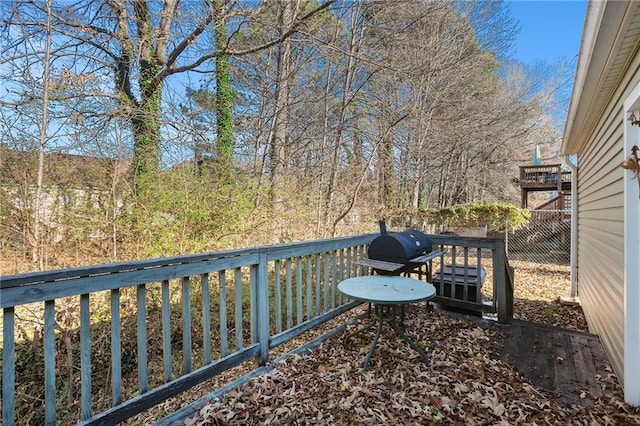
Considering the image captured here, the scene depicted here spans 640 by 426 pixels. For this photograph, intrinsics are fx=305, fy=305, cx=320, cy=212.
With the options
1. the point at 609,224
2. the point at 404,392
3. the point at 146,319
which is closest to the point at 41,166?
the point at 146,319

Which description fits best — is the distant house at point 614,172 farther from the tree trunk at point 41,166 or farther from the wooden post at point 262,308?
the tree trunk at point 41,166

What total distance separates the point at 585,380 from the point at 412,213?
8.98 metres

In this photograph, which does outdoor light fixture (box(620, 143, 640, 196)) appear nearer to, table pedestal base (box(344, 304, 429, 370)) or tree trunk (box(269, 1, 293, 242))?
table pedestal base (box(344, 304, 429, 370))

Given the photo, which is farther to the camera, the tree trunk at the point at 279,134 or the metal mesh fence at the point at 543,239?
the metal mesh fence at the point at 543,239

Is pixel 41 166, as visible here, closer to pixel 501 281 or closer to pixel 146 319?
pixel 146 319

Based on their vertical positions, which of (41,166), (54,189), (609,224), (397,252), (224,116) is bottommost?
(397,252)

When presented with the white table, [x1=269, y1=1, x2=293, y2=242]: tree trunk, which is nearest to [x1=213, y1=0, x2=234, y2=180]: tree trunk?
[x1=269, y1=1, x2=293, y2=242]: tree trunk

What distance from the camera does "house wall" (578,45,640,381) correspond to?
255 centimetres

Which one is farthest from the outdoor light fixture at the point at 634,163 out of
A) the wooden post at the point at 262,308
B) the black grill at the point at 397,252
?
the wooden post at the point at 262,308

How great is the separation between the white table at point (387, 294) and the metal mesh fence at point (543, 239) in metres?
9.70

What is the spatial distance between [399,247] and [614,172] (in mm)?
2135

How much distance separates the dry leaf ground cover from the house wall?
60 centimetres

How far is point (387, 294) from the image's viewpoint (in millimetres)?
2707

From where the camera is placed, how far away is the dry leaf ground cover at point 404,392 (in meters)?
2.01
